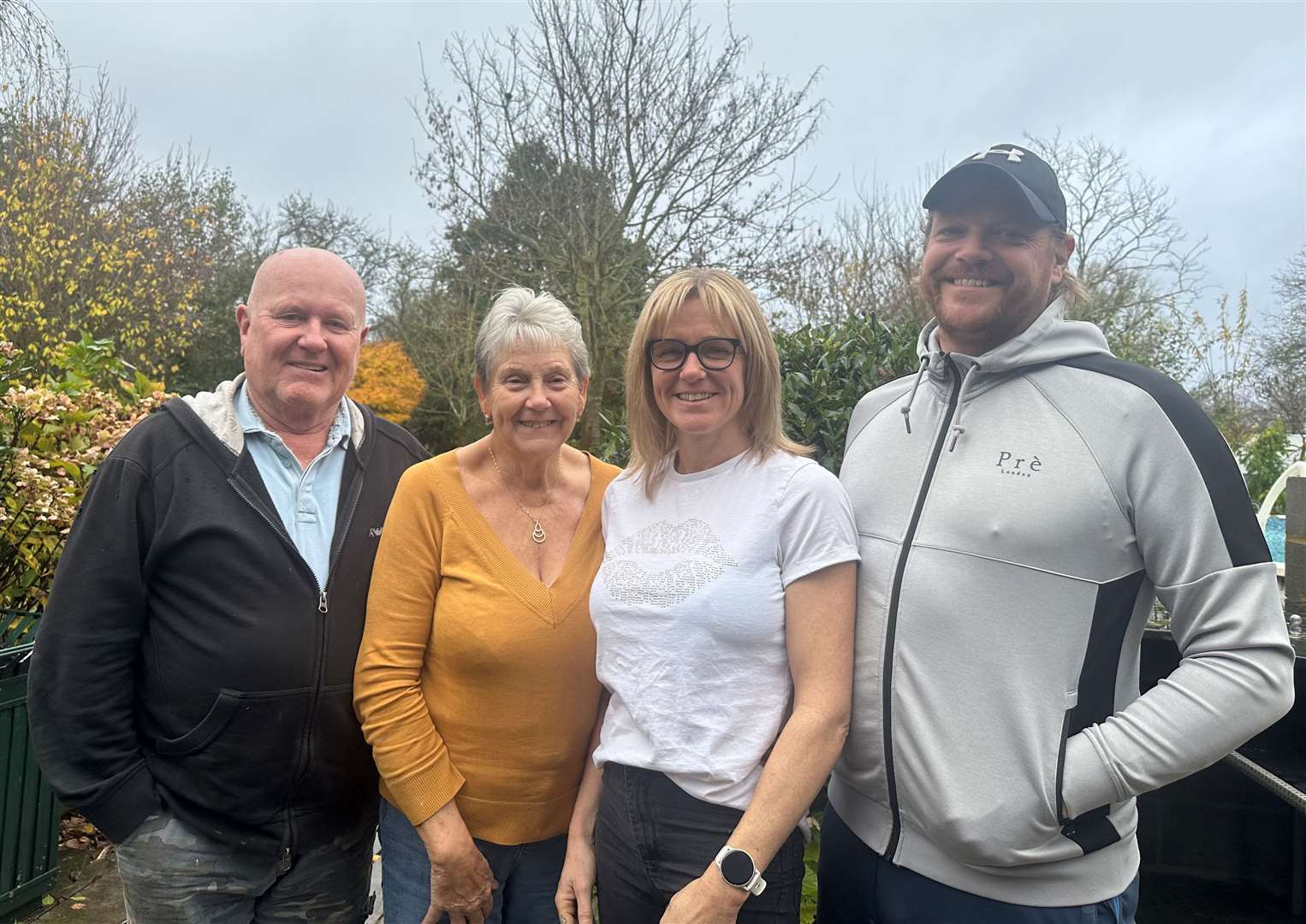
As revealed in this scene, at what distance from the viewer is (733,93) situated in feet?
42.0

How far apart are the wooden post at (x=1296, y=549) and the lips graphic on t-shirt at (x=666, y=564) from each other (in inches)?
132

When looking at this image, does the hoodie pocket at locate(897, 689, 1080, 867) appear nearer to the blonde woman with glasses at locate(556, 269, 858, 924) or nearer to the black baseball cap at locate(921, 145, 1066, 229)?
the blonde woman with glasses at locate(556, 269, 858, 924)

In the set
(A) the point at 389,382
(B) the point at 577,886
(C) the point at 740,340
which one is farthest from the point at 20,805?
(A) the point at 389,382

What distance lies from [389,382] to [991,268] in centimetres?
2151

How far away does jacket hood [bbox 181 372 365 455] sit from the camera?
230 cm

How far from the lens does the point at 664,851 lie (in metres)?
1.88

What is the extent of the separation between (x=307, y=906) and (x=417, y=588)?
100cm

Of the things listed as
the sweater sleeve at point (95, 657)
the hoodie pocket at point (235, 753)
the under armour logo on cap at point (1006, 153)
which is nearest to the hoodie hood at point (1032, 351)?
the under armour logo on cap at point (1006, 153)

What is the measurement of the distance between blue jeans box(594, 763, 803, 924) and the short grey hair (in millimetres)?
1096

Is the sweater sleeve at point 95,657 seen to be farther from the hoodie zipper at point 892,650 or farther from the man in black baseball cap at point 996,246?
the man in black baseball cap at point 996,246

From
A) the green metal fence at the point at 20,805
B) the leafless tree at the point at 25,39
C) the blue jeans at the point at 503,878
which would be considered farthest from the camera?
the leafless tree at the point at 25,39

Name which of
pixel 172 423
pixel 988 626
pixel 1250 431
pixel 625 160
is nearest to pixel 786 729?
pixel 988 626

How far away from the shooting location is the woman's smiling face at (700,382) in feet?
6.65

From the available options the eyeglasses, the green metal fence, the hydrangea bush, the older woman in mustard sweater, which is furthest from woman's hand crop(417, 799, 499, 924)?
the hydrangea bush
